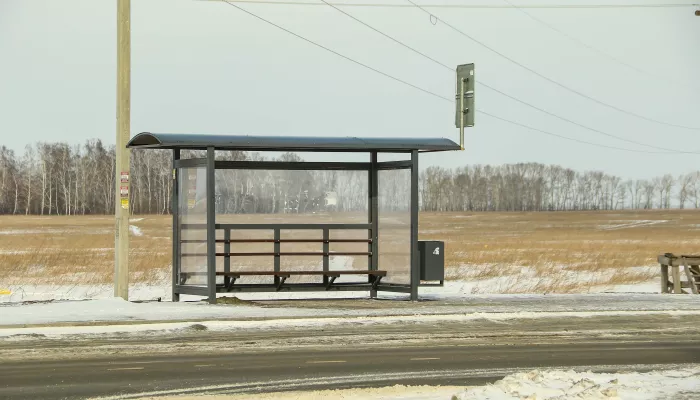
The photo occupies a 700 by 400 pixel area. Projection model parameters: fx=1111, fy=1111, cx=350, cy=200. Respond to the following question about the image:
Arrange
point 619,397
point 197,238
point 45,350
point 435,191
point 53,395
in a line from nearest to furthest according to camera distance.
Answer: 1. point 619,397
2. point 53,395
3. point 45,350
4. point 197,238
5. point 435,191

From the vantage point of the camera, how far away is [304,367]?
12039mm

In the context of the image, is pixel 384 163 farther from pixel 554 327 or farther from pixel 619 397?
pixel 619 397

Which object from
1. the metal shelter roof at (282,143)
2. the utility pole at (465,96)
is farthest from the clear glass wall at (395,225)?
the utility pole at (465,96)

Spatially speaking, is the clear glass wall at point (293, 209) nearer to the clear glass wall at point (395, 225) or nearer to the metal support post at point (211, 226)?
the clear glass wall at point (395, 225)

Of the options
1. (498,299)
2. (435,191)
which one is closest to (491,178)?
(435,191)

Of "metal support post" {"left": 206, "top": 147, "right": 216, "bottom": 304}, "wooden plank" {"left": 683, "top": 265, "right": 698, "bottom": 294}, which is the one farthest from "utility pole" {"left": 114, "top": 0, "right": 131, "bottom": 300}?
"wooden plank" {"left": 683, "top": 265, "right": 698, "bottom": 294}

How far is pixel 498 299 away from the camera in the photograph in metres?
20.7

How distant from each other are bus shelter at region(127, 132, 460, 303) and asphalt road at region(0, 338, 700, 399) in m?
5.31

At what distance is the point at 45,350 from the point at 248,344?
98.0 inches

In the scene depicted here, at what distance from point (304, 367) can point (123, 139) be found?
312 inches

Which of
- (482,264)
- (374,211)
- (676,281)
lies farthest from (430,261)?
(482,264)

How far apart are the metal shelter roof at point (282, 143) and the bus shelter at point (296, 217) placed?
0.07ft

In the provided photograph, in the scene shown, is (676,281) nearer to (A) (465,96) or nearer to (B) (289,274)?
(A) (465,96)

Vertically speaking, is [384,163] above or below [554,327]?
above
